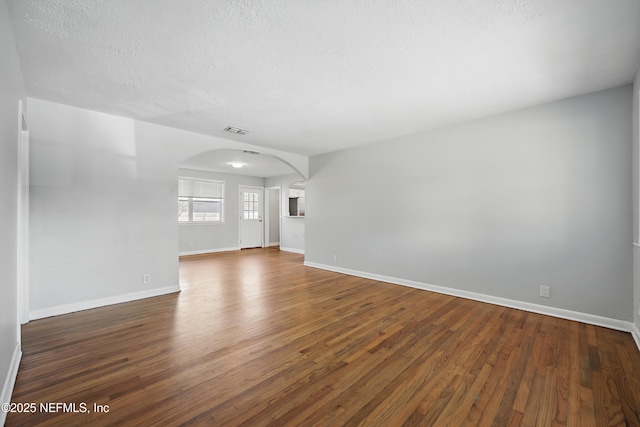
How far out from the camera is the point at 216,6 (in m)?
1.67

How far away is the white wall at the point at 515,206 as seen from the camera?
2775 mm

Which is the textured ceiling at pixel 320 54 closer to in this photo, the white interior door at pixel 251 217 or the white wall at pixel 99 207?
the white wall at pixel 99 207

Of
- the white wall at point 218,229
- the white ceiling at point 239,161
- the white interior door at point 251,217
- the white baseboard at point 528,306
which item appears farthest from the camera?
the white interior door at point 251,217

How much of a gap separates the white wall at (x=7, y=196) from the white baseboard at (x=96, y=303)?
4.49ft

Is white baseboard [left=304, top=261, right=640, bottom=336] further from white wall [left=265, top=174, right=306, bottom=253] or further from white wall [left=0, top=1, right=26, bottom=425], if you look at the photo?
white wall [left=0, top=1, right=26, bottom=425]

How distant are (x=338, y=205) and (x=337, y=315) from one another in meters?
2.72

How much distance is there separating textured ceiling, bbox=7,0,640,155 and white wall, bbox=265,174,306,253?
5114 millimetres

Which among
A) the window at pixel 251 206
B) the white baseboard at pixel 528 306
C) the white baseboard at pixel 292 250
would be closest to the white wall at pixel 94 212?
the white baseboard at pixel 528 306

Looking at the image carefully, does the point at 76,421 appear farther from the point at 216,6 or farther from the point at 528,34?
the point at 528,34

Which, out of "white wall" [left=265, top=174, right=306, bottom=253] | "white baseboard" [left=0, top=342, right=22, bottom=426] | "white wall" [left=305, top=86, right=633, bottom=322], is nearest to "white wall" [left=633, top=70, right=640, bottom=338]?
"white wall" [left=305, top=86, right=633, bottom=322]

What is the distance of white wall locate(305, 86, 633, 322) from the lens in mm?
2775

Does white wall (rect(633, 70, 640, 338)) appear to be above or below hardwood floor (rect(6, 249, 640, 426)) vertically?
above

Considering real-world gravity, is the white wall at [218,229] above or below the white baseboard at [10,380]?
above

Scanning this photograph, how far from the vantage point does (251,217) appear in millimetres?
9070
